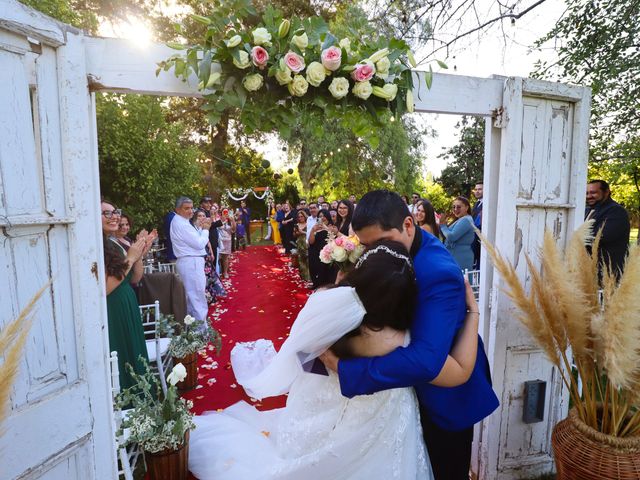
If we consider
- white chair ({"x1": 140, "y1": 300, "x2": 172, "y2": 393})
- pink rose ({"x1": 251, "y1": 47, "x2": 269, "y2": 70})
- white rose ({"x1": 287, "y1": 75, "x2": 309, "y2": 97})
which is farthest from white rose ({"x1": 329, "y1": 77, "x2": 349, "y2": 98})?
white chair ({"x1": 140, "y1": 300, "x2": 172, "y2": 393})

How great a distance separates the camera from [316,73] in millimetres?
1914

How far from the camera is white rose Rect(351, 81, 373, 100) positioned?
1.97 m

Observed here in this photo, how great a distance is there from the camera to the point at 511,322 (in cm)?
277

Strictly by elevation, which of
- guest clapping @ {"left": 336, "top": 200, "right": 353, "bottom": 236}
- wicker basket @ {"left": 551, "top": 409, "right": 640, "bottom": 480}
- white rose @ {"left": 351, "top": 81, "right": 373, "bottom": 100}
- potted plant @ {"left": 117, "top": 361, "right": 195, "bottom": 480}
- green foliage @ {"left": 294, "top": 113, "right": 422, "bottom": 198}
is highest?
green foliage @ {"left": 294, "top": 113, "right": 422, "bottom": 198}

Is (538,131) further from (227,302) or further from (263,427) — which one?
(227,302)

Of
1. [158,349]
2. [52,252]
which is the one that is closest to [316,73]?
[52,252]

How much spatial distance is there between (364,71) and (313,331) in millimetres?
1306

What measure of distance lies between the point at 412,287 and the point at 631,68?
20.6ft

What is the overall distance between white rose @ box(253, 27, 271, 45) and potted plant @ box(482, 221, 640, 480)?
4.89 feet

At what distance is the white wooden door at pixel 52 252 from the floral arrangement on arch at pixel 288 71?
0.50m

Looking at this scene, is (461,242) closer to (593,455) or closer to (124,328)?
(593,455)

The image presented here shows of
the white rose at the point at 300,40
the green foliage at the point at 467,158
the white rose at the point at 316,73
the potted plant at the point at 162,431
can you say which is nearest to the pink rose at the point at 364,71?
the white rose at the point at 316,73

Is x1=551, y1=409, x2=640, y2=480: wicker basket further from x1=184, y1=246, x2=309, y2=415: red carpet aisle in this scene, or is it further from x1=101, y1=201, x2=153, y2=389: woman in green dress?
x1=101, y1=201, x2=153, y2=389: woman in green dress

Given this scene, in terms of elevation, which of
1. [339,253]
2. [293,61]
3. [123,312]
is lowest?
[123,312]
